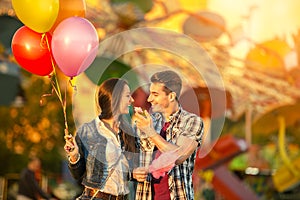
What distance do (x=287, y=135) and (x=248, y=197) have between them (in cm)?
670

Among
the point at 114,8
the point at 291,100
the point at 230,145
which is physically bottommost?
the point at 230,145

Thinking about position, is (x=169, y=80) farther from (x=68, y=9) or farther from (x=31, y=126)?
(x=31, y=126)

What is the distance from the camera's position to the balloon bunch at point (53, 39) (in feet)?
13.3

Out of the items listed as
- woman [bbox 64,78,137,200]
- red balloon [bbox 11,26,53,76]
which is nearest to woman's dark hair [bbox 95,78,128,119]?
woman [bbox 64,78,137,200]

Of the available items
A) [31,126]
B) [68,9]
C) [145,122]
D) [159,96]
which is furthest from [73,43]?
[31,126]

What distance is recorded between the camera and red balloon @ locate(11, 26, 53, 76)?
4.18 metres

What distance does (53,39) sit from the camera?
13.4 ft

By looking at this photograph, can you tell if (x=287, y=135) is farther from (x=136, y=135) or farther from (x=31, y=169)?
(x=136, y=135)

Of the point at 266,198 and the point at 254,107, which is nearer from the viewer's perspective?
the point at 266,198

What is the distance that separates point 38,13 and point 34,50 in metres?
0.22

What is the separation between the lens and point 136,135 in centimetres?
380

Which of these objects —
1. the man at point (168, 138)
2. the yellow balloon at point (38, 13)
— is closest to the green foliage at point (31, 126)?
the yellow balloon at point (38, 13)

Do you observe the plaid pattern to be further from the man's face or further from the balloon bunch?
the balloon bunch

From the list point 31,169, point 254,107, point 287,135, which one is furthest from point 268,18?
point 31,169
